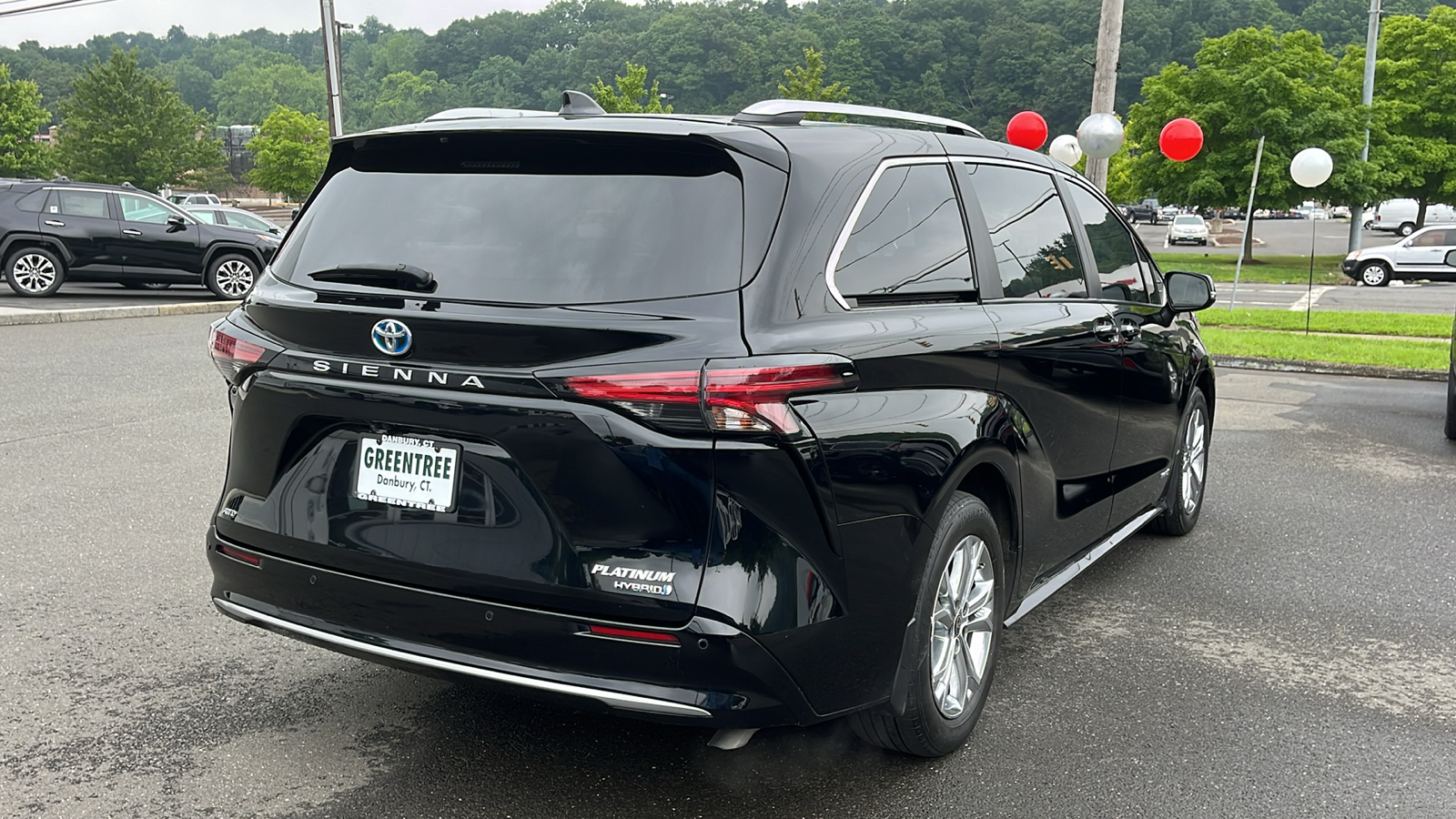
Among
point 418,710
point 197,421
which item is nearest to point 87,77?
point 197,421

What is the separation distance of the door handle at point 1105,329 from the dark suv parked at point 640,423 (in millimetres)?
933

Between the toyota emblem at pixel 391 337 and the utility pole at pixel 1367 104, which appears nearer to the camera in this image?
the toyota emblem at pixel 391 337

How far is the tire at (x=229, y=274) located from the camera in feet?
62.7

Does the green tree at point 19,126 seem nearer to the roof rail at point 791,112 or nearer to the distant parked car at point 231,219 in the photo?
the distant parked car at point 231,219

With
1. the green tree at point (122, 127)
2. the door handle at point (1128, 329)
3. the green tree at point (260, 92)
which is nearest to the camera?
the door handle at point (1128, 329)

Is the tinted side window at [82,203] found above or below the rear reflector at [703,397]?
above

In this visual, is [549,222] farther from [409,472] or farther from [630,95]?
[630,95]

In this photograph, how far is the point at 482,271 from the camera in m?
3.06

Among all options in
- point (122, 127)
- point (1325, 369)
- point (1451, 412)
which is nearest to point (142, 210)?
point (1325, 369)

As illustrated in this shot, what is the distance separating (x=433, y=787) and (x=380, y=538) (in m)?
0.76

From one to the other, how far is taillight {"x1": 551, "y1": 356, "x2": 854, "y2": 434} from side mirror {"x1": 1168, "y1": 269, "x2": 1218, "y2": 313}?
333 cm

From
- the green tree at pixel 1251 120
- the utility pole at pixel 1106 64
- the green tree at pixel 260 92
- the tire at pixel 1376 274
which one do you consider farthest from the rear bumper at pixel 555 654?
the green tree at pixel 260 92

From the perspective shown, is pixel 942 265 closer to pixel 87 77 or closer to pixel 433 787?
pixel 433 787

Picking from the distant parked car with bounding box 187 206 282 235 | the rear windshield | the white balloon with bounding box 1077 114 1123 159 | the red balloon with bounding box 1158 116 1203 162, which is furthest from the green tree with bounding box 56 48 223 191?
the rear windshield
